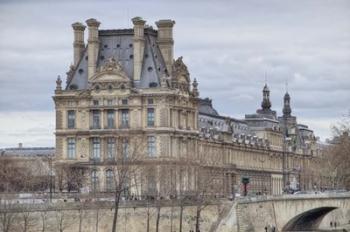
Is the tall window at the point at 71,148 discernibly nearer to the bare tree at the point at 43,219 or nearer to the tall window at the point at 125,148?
the tall window at the point at 125,148

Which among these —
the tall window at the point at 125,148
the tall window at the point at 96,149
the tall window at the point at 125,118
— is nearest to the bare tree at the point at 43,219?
the tall window at the point at 125,148

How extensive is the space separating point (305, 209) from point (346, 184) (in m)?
37.2

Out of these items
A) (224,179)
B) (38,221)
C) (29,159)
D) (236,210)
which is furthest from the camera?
(29,159)

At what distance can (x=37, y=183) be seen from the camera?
522 ft

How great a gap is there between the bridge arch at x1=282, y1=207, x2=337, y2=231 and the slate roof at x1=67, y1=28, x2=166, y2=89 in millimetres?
20497

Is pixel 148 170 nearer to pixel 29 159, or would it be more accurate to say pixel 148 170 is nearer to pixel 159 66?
pixel 159 66

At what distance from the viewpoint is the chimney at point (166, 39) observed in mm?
151913

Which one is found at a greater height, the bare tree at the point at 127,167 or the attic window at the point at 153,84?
→ the attic window at the point at 153,84

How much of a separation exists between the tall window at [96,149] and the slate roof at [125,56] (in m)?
5.74

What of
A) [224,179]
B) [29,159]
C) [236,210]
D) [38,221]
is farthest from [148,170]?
[29,159]

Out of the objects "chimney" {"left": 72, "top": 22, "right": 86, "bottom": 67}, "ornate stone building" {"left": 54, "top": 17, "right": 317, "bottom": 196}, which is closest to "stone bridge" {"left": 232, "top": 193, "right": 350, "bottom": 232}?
"ornate stone building" {"left": 54, "top": 17, "right": 317, "bottom": 196}

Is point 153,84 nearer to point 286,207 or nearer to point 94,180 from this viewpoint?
point 94,180

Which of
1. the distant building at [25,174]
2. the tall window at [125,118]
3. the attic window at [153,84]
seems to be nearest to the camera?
the distant building at [25,174]

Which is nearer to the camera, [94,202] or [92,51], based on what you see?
[94,202]
